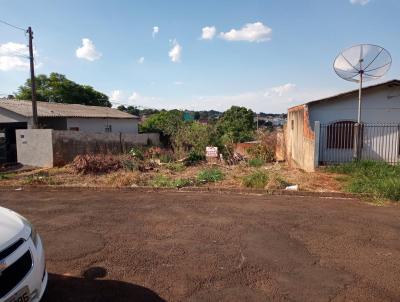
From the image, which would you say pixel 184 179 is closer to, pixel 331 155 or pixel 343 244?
pixel 343 244

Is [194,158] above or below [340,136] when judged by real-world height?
below

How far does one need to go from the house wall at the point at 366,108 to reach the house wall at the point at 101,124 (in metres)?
17.3

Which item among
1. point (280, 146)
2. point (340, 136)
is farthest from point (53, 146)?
point (340, 136)

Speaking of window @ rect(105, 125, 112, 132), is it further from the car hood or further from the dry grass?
the car hood

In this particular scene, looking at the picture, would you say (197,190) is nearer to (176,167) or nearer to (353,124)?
(176,167)

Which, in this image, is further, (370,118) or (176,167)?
(370,118)

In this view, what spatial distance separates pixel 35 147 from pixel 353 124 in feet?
46.5

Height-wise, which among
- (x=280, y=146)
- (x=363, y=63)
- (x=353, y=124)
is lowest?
(x=280, y=146)

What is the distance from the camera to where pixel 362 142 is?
1205 cm

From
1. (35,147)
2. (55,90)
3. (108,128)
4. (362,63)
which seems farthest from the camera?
(55,90)

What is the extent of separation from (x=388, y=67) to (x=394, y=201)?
5.52 meters

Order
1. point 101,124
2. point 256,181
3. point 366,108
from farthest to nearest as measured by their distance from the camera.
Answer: point 101,124, point 366,108, point 256,181

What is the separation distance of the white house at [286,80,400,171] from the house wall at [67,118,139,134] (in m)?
17.0

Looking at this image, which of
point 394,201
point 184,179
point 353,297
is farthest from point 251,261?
point 184,179
